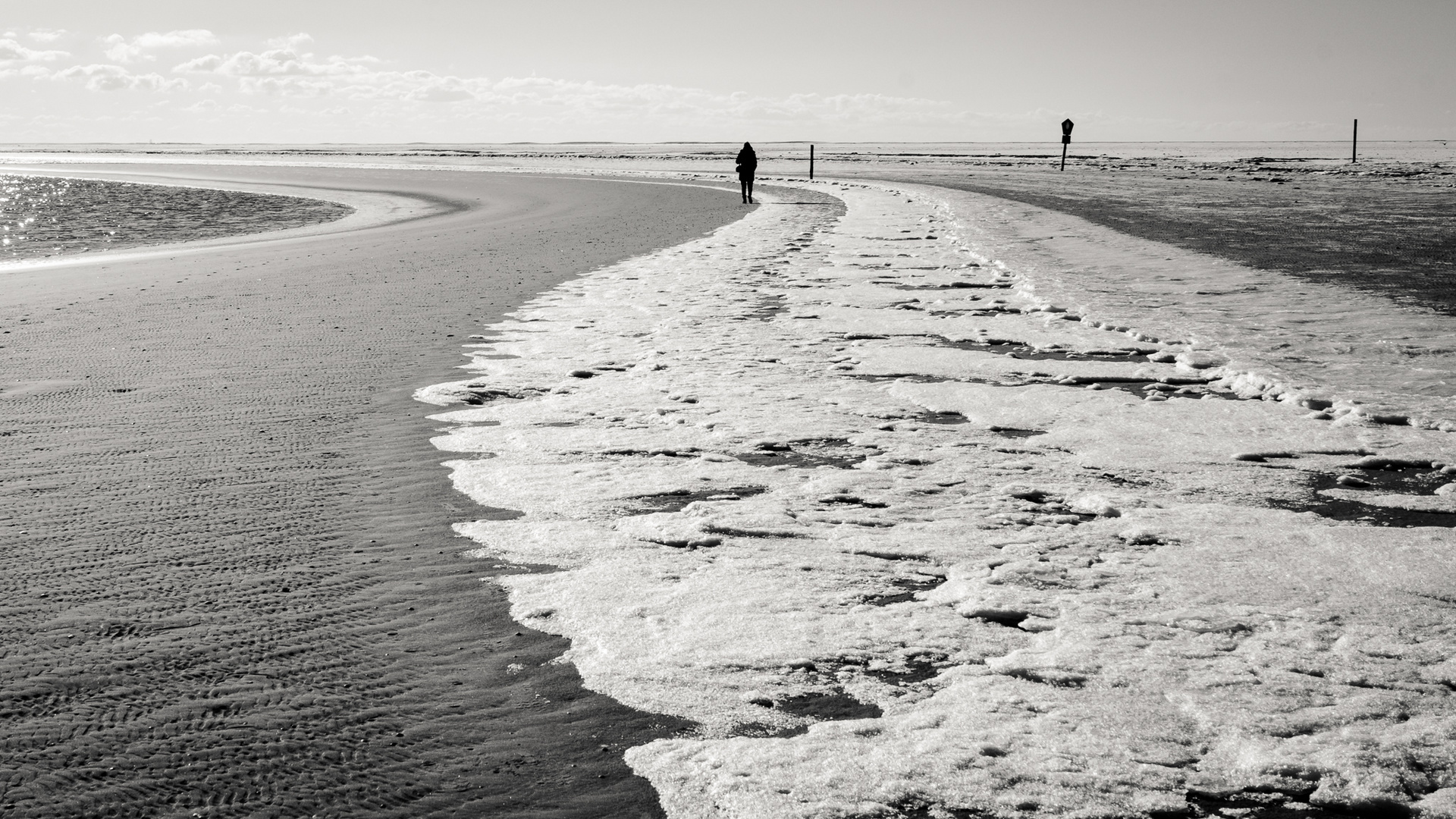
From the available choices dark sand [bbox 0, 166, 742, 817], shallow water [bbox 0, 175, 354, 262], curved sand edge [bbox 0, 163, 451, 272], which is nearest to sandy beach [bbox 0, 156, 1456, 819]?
dark sand [bbox 0, 166, 742, 817]

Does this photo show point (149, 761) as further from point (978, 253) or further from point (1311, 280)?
point (978, 253)

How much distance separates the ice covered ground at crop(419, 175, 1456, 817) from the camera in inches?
94.2

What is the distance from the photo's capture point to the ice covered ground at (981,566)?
7.85 feet

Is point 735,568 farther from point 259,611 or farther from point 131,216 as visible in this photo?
point 131,216

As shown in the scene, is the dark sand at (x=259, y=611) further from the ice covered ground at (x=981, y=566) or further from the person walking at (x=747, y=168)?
the person walking at (x=747, y=168)

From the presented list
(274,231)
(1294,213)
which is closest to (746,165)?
(274,231)

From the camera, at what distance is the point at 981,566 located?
11.5 feet

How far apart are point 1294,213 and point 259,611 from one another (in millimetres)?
19389

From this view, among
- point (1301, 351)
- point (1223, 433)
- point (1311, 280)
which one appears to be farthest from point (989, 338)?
point (1311, 280)

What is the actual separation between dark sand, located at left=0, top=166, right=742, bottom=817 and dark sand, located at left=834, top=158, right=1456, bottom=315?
8.11 meters

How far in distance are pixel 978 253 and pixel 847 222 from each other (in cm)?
542

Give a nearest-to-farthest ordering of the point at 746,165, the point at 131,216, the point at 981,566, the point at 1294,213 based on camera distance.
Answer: the point at 981,566
the point at 1294,213
the point at 131,216
the point at 746,165

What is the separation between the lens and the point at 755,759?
2.42 meters

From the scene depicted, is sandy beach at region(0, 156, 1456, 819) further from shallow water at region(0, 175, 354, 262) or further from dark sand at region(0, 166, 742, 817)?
shallow water at region(0, 175, 354, 262)
